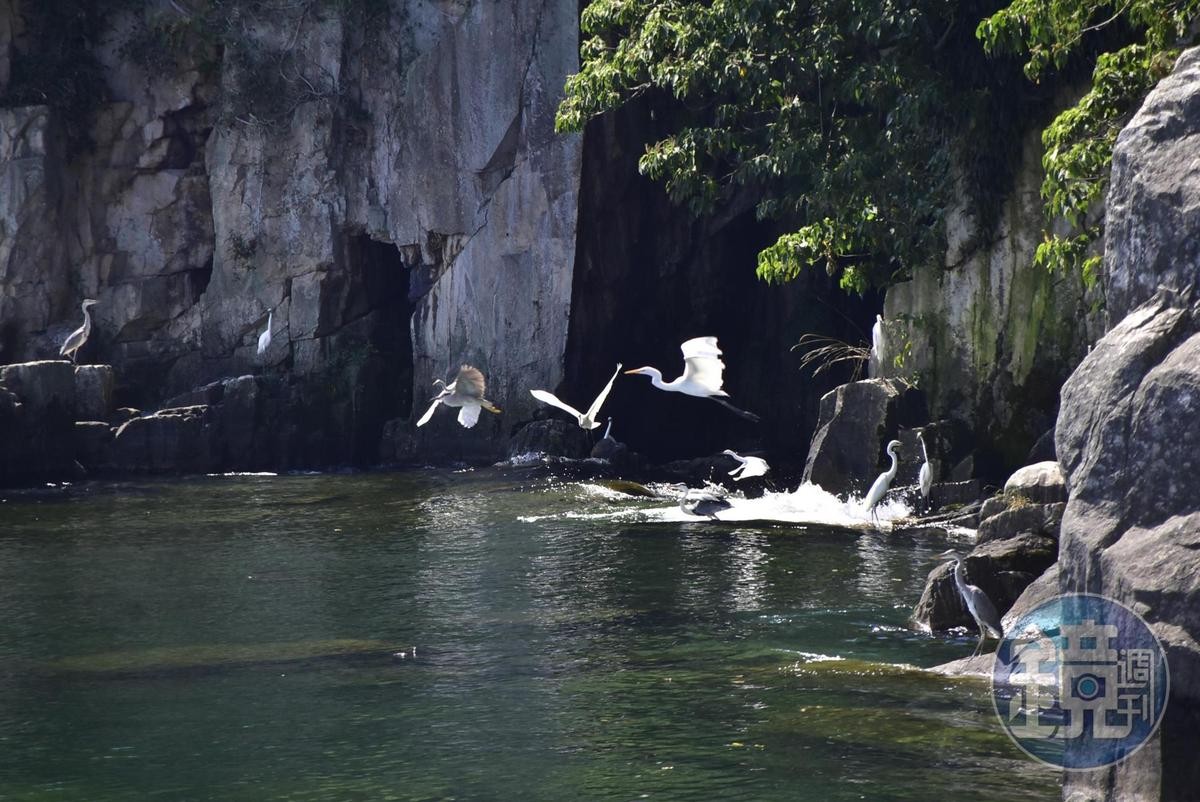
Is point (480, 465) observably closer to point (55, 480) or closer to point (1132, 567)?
point (55, 480)

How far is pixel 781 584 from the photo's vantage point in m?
12.8

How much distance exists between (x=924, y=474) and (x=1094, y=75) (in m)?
4.94

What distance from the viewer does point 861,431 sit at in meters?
17.6

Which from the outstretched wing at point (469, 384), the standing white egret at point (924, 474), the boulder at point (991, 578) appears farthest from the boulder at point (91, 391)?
the boulder at point (991, 578)

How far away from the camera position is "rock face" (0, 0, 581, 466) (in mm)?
24703

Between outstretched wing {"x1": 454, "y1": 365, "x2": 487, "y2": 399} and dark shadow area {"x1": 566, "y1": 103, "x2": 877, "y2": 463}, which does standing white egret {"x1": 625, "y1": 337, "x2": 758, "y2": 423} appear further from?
dark shadow area {"x1": 566, "y1": 103, "x2": 877, "y2": 463}

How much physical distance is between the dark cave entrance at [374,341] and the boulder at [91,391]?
4.17m

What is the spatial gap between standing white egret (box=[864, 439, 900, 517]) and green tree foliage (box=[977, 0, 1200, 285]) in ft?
10.1

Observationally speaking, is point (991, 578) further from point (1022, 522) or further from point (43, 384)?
point (43, 384)

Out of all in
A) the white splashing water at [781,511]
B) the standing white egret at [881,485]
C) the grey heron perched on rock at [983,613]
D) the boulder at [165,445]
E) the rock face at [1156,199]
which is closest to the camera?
the rock face at [1156,199]

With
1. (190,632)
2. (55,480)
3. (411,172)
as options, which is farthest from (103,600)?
(411,172)

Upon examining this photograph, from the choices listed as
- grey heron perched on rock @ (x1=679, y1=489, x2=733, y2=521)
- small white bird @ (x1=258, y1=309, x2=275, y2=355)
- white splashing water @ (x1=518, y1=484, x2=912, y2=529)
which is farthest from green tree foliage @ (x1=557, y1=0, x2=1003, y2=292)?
small white bird @ (x1=258, y1=309, x2=275, y2=355)

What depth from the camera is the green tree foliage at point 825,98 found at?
1652cm

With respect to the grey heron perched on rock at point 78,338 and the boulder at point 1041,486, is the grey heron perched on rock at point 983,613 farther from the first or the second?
the grey heron perched on rock at point 78,338
